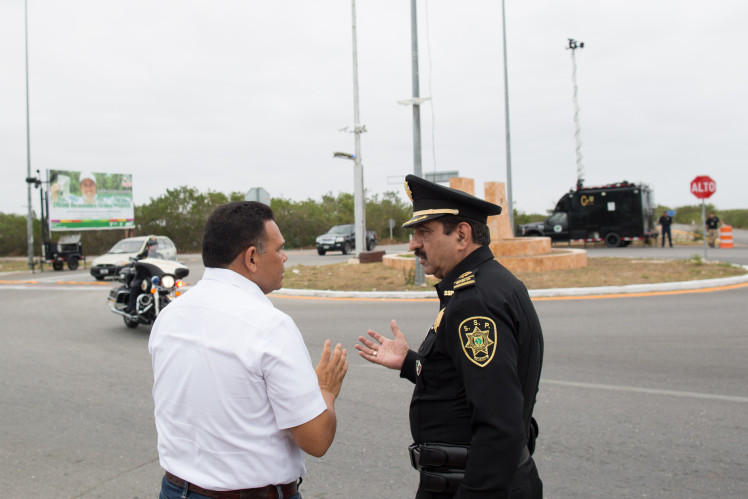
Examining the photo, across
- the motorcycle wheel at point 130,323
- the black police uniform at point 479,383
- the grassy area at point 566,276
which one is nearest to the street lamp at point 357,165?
the grassy area at point 566,276

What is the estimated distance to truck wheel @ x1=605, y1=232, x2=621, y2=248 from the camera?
100ft

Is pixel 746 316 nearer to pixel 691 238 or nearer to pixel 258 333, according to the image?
pixel 258 333

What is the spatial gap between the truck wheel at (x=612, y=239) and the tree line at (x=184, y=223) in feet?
60.4

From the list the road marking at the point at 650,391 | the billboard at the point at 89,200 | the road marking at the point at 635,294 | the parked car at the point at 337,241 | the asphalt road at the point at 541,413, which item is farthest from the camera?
the parked car at the point at 337,241

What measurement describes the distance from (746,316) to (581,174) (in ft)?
84.8

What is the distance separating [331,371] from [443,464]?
492 millimetres

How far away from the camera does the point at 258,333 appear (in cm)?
183

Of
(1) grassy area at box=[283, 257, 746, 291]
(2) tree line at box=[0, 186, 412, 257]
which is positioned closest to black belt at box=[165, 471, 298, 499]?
(1) grassy area at box=[283, 257, 746, 291]

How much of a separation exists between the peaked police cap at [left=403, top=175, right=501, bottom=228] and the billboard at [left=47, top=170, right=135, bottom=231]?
32.6 metres

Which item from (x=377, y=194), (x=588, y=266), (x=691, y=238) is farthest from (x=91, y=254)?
(x=691, y=238)

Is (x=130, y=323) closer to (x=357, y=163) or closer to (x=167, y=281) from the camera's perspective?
(x=167, y=281)

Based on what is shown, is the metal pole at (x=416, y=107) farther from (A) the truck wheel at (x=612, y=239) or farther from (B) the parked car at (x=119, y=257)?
(A) the truck wheel at (x=612, y=239)

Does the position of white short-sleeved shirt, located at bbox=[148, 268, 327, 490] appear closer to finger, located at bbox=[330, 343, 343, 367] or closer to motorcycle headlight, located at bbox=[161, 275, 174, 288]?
finger, located at bbox=[330, 343, 343, 367]

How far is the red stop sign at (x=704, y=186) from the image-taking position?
65.0ft
